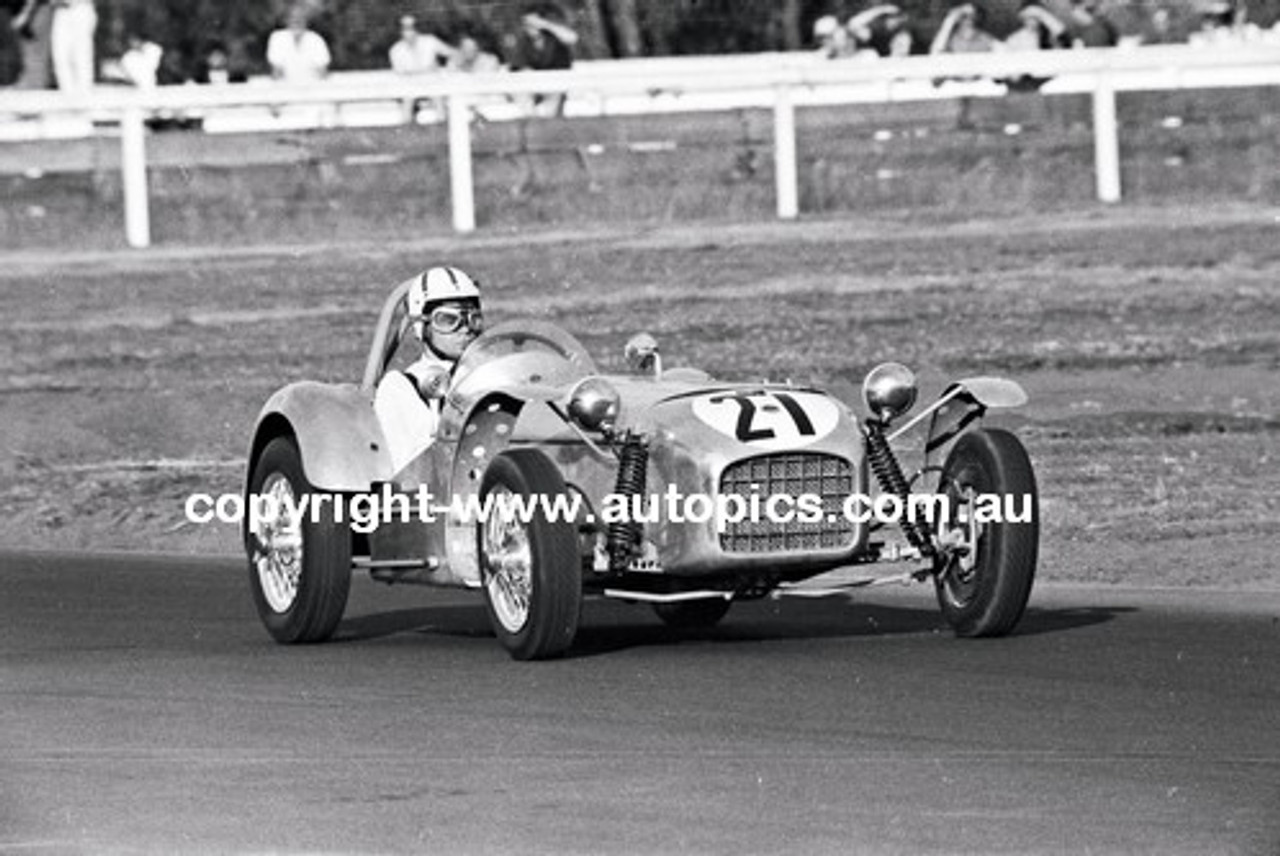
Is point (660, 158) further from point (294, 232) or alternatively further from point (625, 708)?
point (625, 708)

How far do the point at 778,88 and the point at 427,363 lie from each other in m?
14.0

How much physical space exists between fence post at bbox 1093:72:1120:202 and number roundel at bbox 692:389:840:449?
1493cm

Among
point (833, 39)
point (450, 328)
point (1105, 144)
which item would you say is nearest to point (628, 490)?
point (450, 328)

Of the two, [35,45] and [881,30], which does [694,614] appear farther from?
[35,45]

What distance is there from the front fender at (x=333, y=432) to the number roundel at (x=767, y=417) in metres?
1.42

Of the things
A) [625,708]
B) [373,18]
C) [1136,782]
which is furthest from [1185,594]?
[373,18]

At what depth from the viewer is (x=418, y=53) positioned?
3164 centimetres

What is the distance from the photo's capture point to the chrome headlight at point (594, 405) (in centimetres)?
1229

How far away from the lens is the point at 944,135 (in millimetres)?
28172

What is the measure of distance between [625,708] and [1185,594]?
4.09 m

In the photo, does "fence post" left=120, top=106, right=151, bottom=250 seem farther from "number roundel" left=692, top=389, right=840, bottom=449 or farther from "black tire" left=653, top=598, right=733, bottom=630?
"number roundel" left=692, top=389, right=840, bottom=449

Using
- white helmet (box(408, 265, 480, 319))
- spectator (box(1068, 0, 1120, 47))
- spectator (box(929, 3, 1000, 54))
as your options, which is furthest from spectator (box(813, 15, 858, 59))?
white helmet (box(408, 265, 480, 319))

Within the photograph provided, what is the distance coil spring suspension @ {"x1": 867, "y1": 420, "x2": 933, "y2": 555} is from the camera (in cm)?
1255

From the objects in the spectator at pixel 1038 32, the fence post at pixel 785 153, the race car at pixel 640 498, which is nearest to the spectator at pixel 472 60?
the fence post at pixel 785 153
